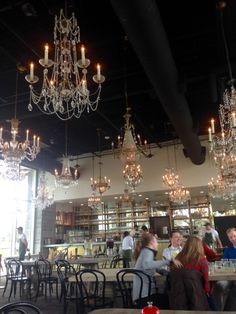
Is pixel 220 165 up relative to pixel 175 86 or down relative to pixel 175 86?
down

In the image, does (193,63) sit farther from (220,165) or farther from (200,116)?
(200,116)

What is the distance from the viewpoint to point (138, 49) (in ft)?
13.9

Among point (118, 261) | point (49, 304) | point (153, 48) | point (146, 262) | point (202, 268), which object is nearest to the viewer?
point (202, 268)

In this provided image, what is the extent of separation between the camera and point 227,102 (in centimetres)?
562

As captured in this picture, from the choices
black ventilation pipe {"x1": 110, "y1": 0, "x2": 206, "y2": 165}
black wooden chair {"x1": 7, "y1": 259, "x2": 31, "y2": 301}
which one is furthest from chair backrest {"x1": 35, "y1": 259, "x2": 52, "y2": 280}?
black ventilation pipe {"x1": 110, "y1": 0, "x2": 206, "y2": 165}

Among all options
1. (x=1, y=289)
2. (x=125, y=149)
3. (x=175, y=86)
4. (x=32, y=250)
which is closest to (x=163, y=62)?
(x=175, y=86)

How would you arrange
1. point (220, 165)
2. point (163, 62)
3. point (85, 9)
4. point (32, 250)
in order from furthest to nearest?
point (32, 250) → point (220, 165) → point (85, 9) → point (163, 62)

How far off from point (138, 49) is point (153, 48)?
202mm

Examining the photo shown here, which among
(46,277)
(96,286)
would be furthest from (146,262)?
(46,277)

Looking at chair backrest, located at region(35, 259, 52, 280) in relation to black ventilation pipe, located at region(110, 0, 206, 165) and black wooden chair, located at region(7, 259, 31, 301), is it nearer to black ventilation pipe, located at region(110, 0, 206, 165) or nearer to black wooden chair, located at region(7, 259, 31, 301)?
black wooden chair, located at region(7, 259, 31, 301)

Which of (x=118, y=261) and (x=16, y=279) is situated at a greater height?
(x=118, y=261)

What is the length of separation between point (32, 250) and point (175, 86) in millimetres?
10545

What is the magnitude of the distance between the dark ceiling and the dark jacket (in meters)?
2.79

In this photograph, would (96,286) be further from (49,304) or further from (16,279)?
(16,279)
